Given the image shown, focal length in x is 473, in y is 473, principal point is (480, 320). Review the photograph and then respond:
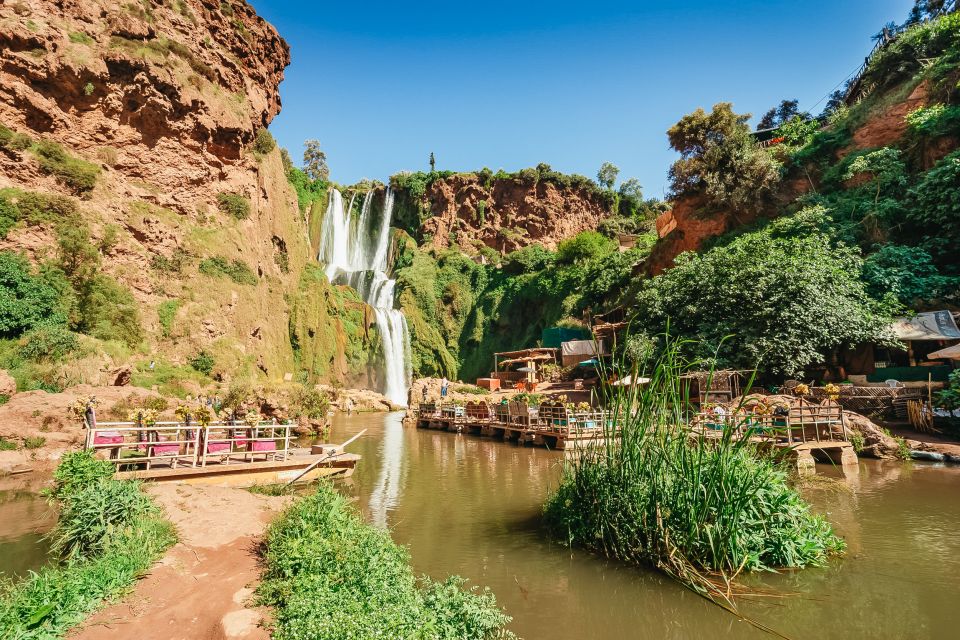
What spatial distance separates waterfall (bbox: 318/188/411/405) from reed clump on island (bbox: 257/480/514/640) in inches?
1548

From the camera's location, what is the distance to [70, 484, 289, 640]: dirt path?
4.64m

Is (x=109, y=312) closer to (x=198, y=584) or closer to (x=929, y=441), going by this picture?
(x=198, y=584)

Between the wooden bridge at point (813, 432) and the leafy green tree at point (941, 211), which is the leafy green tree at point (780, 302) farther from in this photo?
the wooden bridge at point (813, 432)

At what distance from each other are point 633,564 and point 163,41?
36324mm

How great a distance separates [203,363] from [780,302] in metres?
27.1

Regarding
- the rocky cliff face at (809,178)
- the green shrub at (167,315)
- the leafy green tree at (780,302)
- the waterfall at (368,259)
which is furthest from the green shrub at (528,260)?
the green shrub at (167,315)

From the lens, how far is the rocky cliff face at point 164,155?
22.8 metres

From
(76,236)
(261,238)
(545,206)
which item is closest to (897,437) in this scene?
(76,236)

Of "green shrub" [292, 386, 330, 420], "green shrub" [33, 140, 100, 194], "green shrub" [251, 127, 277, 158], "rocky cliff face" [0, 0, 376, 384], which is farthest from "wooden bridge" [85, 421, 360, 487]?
"green shrub" [251, 127, 277, 158]

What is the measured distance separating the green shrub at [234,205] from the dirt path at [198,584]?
2702 centimetres

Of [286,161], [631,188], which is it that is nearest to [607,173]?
[631,188]

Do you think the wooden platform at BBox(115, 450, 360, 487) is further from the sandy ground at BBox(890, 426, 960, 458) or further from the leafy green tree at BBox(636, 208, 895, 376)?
the sandy ground at BBox(890, 426, 960, 458)

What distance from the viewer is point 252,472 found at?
35.2ft

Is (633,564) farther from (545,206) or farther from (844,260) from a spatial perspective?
(545,206)
